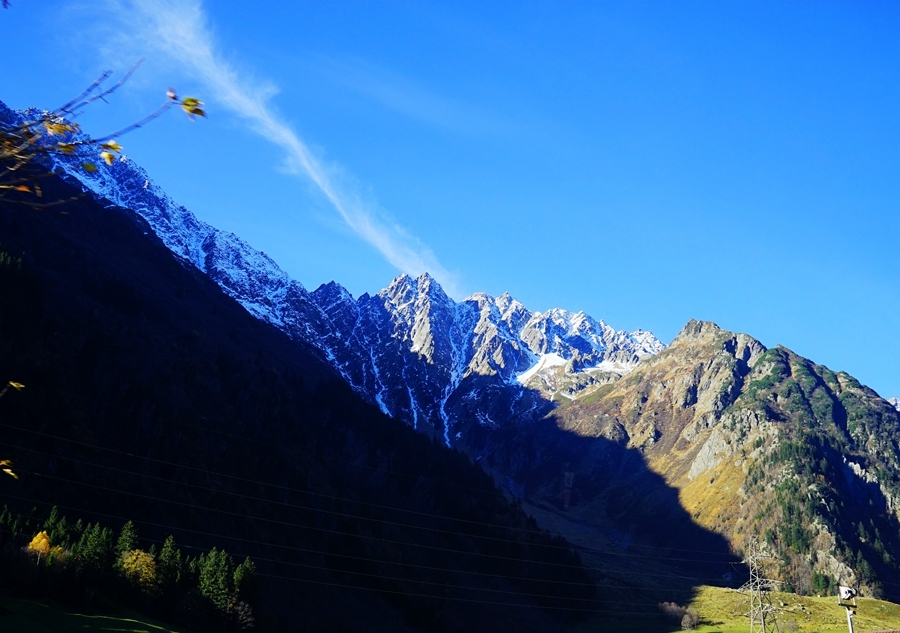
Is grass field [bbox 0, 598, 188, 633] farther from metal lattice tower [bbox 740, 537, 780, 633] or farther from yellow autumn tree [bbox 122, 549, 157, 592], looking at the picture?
metal lattice tower [bbox 740, 537, 780, 633]

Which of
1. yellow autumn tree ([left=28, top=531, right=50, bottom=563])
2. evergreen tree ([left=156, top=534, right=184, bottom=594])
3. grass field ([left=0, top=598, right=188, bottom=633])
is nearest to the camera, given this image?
grass field ([left=0, top=598, right=188, bottom=633])

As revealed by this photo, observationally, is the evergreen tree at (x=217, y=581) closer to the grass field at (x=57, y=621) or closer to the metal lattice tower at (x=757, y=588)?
the grass field at (x=57, y=621)

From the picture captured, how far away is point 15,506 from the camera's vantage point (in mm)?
129750

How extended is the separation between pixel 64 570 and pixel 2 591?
8.08 metres

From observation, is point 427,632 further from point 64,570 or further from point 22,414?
point 22,414

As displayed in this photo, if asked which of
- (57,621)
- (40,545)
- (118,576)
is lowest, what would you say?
(57,621)

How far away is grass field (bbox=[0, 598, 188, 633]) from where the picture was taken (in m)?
77.4

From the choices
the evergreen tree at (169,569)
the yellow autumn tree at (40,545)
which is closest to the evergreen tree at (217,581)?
the evergreen tree at (169,569)

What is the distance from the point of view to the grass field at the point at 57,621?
77.4 m

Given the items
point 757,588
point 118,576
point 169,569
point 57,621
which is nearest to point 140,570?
point 118,576

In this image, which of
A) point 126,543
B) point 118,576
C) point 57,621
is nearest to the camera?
point 57,621

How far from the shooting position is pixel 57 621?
84.2 metres

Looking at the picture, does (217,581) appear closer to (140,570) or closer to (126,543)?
(140,570)

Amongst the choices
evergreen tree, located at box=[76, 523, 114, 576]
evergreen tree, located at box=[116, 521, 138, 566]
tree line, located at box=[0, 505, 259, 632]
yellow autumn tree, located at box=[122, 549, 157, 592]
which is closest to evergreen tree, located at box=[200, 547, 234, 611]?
tree line, located at box=[0, 505, 259, 632]
